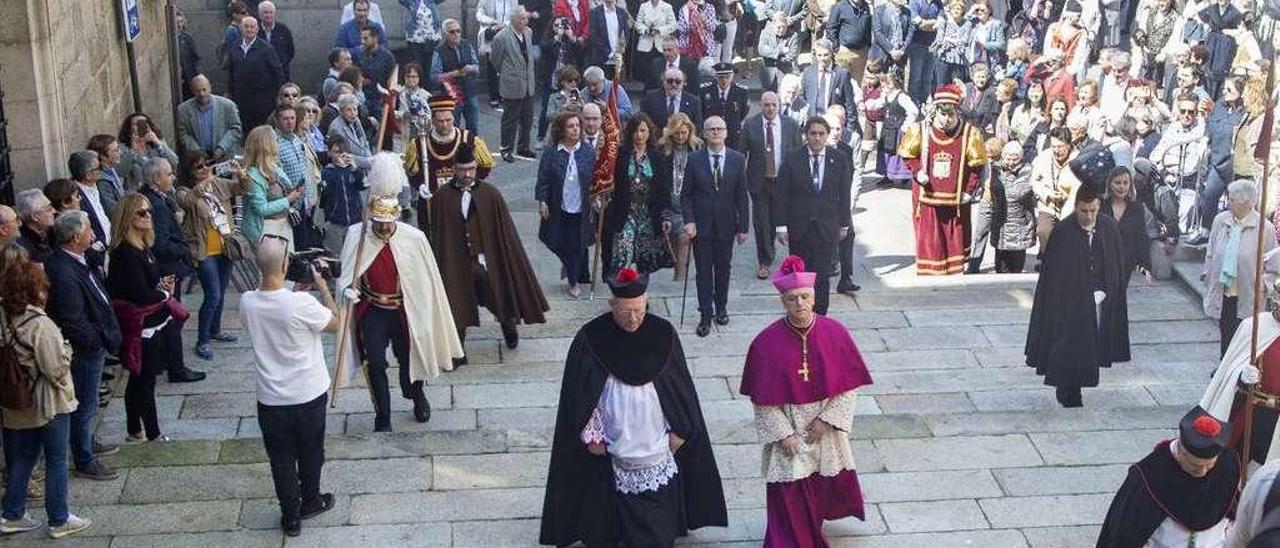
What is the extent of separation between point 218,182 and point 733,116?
5.60m

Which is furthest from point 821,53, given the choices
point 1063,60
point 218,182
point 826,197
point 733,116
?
point 218,182

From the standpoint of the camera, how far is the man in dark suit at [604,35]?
61.3 feet

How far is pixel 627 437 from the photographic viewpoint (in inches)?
331

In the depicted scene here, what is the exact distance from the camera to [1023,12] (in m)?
20.5

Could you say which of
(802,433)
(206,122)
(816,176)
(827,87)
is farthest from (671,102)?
(802,433)

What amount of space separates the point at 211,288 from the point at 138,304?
6.11 feet

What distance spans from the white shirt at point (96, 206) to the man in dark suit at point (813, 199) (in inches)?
185

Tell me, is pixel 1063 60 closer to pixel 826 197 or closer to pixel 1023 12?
pixel 1023 12

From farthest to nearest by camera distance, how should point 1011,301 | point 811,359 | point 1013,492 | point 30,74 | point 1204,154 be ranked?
point 1204,154 < point 1011,301 < point 30,74 < point 1013,492 < point 811,359

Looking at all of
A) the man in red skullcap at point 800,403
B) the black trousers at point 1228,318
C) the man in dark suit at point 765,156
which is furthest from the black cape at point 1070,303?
the man in dark suit at point 765,156

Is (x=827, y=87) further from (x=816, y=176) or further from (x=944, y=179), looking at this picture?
(x=816, y=176)

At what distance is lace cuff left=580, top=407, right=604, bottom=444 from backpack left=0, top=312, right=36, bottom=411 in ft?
8.75

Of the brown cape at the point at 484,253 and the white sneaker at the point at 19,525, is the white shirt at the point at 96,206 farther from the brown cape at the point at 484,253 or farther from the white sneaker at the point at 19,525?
the white sneaker at the point at 19,525

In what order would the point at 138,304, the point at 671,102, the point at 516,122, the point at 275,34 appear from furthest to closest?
1. the point at 516,122
2. the point at 275,34
3. the point at 671,102
4. the point at 138,304
